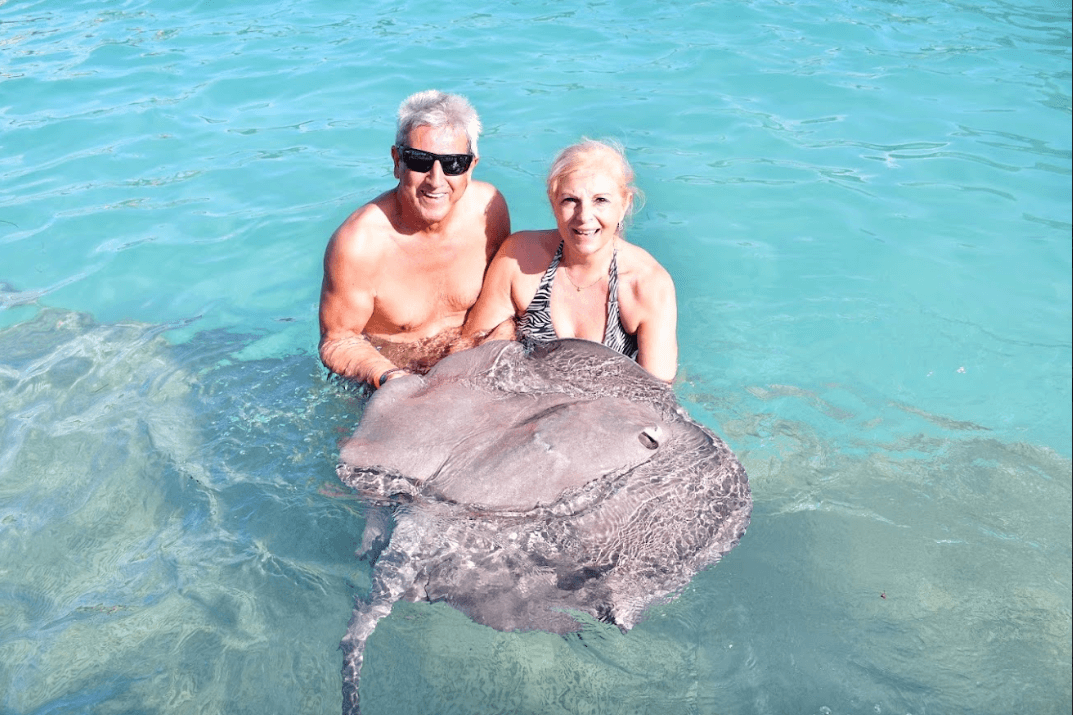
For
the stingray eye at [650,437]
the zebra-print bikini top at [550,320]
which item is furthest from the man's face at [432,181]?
the stingray eye at [650,437]

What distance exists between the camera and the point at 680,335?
5.60 metres

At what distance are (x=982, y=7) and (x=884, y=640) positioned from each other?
8.99 m

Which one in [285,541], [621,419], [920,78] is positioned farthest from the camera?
[920,78]

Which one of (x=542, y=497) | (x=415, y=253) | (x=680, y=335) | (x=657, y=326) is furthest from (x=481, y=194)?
(x=542, y=497)

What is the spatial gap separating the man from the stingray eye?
4.64ft

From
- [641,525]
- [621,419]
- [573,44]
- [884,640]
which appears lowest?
[884,640]

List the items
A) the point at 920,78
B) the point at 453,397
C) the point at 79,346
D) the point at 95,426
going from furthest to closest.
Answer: the point at 920,78
the point at 79,346
the point at 95,426
the point at 453,397

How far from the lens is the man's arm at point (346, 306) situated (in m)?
4.41

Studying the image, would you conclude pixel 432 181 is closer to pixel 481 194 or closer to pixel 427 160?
pixel 427 160

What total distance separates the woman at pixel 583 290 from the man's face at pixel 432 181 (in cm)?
41

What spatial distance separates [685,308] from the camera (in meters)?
5.86

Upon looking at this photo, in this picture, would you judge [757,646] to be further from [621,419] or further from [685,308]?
[685,308]

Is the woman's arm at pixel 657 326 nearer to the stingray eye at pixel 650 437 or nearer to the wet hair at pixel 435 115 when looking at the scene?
the stingray eye at pixel 650 437

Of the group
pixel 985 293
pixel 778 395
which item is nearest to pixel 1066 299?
pixel 985 293
